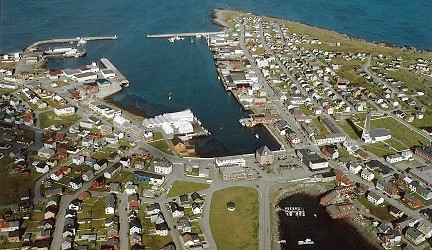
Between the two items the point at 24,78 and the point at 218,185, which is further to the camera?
the point at 24,78

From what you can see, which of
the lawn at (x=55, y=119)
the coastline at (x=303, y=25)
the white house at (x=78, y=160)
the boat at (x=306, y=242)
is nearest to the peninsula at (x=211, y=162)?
the white house at (x=78, y=160)

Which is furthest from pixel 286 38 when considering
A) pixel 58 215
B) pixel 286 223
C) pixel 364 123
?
pixel 58 215

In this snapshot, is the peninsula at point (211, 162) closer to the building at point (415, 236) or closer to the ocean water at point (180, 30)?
the building at point (415, 236)

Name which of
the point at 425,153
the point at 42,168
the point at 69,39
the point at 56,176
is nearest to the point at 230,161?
the point at 56,176

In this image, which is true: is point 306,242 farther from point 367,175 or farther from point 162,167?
point 162,167

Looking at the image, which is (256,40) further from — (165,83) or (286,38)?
(165,83)
